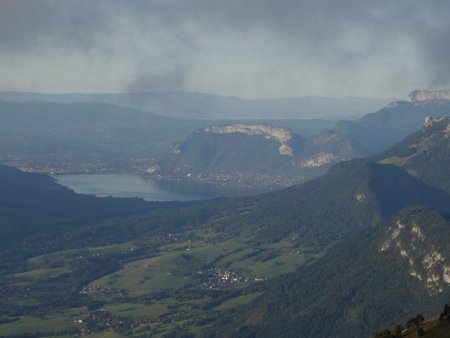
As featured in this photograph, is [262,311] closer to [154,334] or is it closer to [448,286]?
[154,334]

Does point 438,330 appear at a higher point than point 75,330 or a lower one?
higher

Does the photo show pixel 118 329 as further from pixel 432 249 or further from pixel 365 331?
pixel 432 249

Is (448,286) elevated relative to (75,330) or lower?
elevated

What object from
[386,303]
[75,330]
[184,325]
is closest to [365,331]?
[386,303]

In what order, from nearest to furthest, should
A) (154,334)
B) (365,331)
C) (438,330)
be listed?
1. (438,330)
2. (365,331)
3. (154,334)

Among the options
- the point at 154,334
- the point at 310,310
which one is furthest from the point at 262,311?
the point at 154,334

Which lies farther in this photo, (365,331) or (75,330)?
(75,330)

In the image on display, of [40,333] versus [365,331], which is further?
[40,333]

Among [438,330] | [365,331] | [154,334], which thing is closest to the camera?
[438,330]
